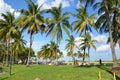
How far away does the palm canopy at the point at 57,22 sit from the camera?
45.4m

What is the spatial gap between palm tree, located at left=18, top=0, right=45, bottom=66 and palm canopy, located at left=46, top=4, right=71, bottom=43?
176 centimetres

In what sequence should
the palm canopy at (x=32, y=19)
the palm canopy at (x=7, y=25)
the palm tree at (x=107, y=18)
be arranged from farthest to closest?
the palm canopy at (x=7, y=25), the palm canopy at (x=32, y=19), the palm tree at (x=107, y=18)

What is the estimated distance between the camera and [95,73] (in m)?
24.9

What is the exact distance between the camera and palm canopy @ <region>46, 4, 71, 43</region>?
149ft

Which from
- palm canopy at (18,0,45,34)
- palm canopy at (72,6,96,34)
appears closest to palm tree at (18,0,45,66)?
palm canopy at (18,0,45,34)

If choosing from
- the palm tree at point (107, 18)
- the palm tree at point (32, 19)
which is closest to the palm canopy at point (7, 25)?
the palm tree at point (32, 19)

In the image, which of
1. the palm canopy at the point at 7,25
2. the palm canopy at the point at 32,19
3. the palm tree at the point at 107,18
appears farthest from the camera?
the palm canopy at the point at 7,25

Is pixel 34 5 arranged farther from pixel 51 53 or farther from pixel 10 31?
pixel 51 53

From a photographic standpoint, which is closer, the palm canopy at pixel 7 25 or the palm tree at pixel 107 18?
the palm tree at pixel 107 18

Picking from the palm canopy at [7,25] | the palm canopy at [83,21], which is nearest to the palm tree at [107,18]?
the palm canopy at [83,21]

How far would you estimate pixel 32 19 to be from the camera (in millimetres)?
45094

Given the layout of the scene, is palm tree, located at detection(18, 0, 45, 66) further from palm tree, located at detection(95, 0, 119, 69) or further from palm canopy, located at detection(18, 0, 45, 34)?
palm tree, located at detection(95, 0, 119, 69)

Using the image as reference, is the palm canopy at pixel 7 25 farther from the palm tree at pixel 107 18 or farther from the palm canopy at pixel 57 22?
the palm tree at pixel 107 18

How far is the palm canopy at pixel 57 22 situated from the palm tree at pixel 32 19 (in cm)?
176
